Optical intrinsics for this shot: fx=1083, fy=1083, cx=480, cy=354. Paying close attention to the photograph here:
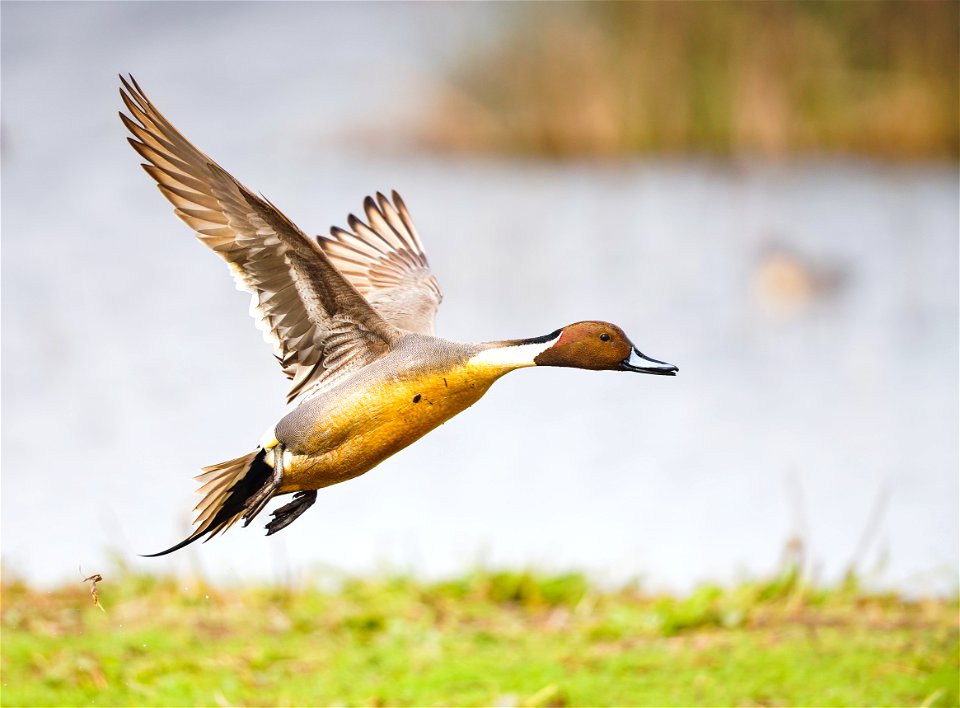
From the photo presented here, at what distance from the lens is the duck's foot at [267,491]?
1785 millimetres

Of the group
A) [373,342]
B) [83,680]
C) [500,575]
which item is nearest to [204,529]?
[373,342]

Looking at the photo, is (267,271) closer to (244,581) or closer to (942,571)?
(244,581)

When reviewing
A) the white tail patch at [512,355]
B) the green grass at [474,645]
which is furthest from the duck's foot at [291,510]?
the green grass at [474,645]

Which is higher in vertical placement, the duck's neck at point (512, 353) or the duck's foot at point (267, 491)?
the duck's neck at point (512, 353)

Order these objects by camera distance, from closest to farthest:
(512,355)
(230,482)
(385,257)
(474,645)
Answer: (512,355)
(230,482)
(385,257)
(474,645)

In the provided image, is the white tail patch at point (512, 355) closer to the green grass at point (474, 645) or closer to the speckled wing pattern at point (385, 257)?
the speckled wing pattern at point (385, 257)

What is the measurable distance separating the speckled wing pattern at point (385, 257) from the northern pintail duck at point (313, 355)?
0.64 meters

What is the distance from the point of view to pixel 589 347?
1.81m

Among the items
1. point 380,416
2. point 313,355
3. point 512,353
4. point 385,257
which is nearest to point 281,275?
point 313,355

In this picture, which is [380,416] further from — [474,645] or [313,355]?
[474,645]

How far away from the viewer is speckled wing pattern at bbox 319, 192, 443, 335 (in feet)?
8.96

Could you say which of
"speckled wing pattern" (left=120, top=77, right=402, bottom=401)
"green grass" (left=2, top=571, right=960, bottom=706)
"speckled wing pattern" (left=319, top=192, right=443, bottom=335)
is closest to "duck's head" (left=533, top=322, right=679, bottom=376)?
"speckled wing pattern" (left=120, top=77, right=402, bottom=401)

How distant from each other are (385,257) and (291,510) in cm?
121

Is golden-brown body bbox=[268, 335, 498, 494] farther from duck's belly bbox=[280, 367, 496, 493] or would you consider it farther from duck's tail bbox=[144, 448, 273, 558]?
duck's tail bbox=[144, 448, 273, 558]
